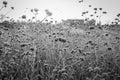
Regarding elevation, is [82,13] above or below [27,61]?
above

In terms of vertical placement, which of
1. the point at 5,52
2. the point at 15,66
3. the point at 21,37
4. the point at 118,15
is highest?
the point at 118,15

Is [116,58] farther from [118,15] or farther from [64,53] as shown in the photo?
[118,15]

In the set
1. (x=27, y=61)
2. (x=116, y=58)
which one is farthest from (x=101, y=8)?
(x=27, y=61)

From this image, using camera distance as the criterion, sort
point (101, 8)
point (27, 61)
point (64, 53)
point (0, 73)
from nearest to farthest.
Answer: point (0, 73), point (27, 61), point (64, 53), point (101, 8)

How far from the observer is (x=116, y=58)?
408 centimetres

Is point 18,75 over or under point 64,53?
under

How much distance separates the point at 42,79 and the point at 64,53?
1.58 m

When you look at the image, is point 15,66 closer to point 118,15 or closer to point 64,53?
point 64,53

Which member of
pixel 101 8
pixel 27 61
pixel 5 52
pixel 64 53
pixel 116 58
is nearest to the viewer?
pixel 5 52

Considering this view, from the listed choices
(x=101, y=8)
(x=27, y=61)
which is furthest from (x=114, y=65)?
(x=101, y=8)

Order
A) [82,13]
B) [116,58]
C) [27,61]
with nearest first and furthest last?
[27,61] → [116,58] → [82,13]

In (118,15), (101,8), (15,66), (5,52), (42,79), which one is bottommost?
(42,79)

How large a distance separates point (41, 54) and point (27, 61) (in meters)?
0.76

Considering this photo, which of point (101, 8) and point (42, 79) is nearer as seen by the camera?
point (42, 79)
